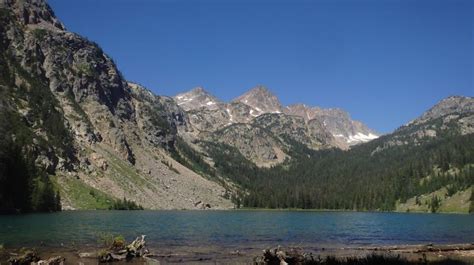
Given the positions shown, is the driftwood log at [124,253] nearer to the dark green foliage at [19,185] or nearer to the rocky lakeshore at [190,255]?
the rocky lakeshore at [190,255]

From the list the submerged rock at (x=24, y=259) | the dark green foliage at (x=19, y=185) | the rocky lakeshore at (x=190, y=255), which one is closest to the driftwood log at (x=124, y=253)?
the rocky lakeshore at (x=190, y=255)

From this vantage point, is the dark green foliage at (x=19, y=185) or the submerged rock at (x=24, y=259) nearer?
the submerged rock at (x=24, y=259)

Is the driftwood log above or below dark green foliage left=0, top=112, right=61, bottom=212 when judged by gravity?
below

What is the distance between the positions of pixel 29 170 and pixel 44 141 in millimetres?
50245

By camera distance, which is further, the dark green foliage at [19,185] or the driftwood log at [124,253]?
the dark green foliage at [19,185]

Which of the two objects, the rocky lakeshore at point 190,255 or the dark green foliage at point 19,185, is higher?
the dark green foliage at point 19,185

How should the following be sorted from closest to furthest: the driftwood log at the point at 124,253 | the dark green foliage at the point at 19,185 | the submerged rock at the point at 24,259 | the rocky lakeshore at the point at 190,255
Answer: the submerged rock at the point at 24,259 < the rocky lakeshore at the point at 190,255 < the driftwood log at the point at 124,253 < the dark green foliage at the point at 19,185

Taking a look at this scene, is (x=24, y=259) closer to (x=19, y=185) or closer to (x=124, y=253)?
(x=124, y=253)

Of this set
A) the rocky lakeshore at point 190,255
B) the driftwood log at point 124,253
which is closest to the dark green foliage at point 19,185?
the rocky lakeshore at point 190,255

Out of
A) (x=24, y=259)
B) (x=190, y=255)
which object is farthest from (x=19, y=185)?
(x=24, y=259)

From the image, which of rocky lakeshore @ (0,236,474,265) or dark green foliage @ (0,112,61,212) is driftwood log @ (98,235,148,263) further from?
dark green foliage @ (0,112,61,212)

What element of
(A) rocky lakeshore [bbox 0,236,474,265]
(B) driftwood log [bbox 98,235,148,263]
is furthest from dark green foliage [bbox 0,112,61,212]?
(B) driftwood log [bbox 98,235,148,263]

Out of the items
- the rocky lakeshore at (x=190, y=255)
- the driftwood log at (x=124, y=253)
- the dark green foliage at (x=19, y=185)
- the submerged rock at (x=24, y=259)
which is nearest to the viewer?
the submerged rock at (x=24, y=259)

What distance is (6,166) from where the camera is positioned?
133 meters
